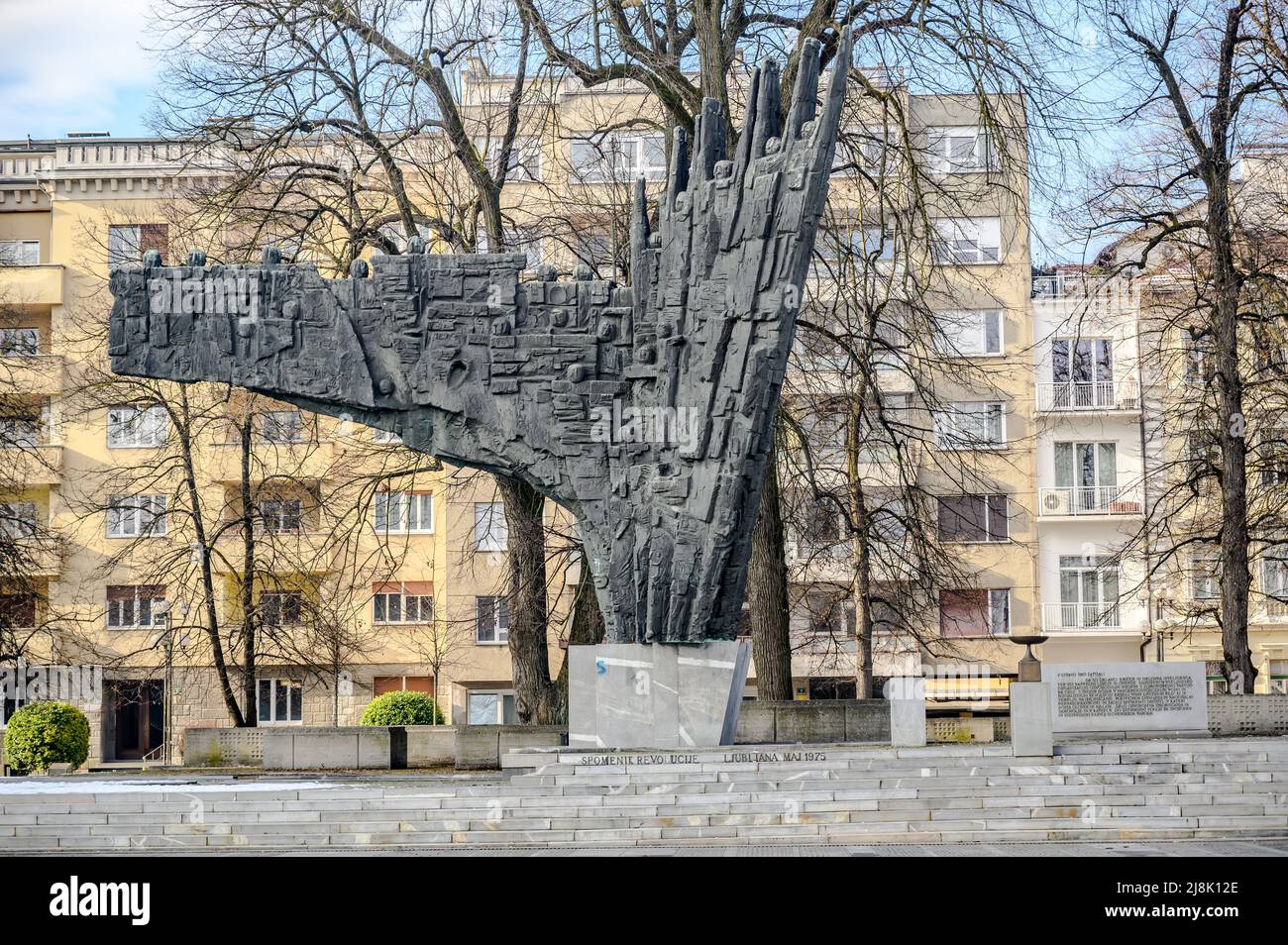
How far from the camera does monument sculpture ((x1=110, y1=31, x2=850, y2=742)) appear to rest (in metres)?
17.2

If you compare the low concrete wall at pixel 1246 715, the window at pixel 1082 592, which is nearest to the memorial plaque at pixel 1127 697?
the low concrete wall at pixel 1246 715

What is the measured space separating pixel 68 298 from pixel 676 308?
25.1m

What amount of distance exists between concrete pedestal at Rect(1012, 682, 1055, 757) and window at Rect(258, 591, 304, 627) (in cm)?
1642

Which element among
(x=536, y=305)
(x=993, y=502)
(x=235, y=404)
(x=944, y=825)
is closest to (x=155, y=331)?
(x=536, y=305)

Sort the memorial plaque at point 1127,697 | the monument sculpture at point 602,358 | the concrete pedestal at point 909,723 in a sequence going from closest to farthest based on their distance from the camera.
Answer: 1. the monument sculpture at point 602,358
2. the concrete pedestal at point 909,723
3. the memorial plaque at point 1127,697

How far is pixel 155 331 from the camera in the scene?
17.3m

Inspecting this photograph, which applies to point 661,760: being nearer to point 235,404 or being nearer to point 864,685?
point 864,685

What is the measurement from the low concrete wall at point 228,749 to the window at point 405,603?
12446mm

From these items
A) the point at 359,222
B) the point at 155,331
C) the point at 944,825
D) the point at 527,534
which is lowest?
the point at 944,825

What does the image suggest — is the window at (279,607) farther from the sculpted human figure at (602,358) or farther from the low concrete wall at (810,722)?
the sculpted human figure at (602,358)

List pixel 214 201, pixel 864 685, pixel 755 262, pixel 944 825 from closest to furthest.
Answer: pixel 944 825
pixel 755 262
pixel 214 201
pixel 864 685

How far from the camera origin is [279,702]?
3891cm

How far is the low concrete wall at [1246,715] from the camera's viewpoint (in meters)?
23.5

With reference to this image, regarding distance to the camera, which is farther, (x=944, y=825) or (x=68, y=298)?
(x=68, y=298)
